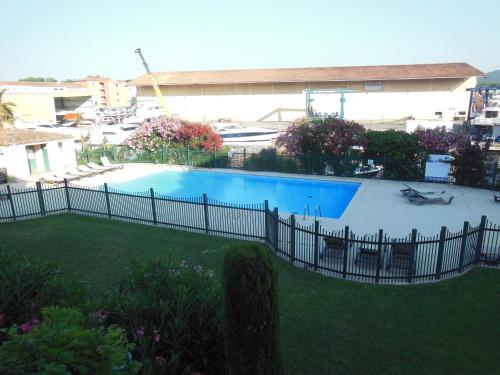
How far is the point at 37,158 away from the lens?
24.9m

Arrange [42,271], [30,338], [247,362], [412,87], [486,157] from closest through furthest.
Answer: [30,338]
[247,362]
[42,271]
[486,157]
[412,87]

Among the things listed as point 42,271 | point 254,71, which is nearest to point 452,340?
point 42,271

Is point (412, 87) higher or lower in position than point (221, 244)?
higher

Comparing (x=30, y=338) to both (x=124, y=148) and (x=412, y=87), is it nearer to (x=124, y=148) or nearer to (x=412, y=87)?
(x=124, y=148)

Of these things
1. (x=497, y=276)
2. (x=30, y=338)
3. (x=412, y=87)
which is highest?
(x=412, y=87)

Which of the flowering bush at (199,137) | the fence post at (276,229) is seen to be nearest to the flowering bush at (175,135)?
the flowering bush at (199,137)

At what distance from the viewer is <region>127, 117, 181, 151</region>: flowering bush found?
88.1 feet

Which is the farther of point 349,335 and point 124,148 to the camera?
point 124,148

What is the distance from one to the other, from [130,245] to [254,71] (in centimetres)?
4784

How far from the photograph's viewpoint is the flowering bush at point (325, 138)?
22.2m

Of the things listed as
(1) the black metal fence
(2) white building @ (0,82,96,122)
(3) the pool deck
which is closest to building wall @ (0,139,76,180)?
(1) the black metal fence

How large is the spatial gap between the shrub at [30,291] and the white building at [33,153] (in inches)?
723

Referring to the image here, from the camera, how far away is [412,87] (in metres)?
48.4

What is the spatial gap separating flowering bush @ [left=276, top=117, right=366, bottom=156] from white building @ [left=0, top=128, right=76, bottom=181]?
14.2m
